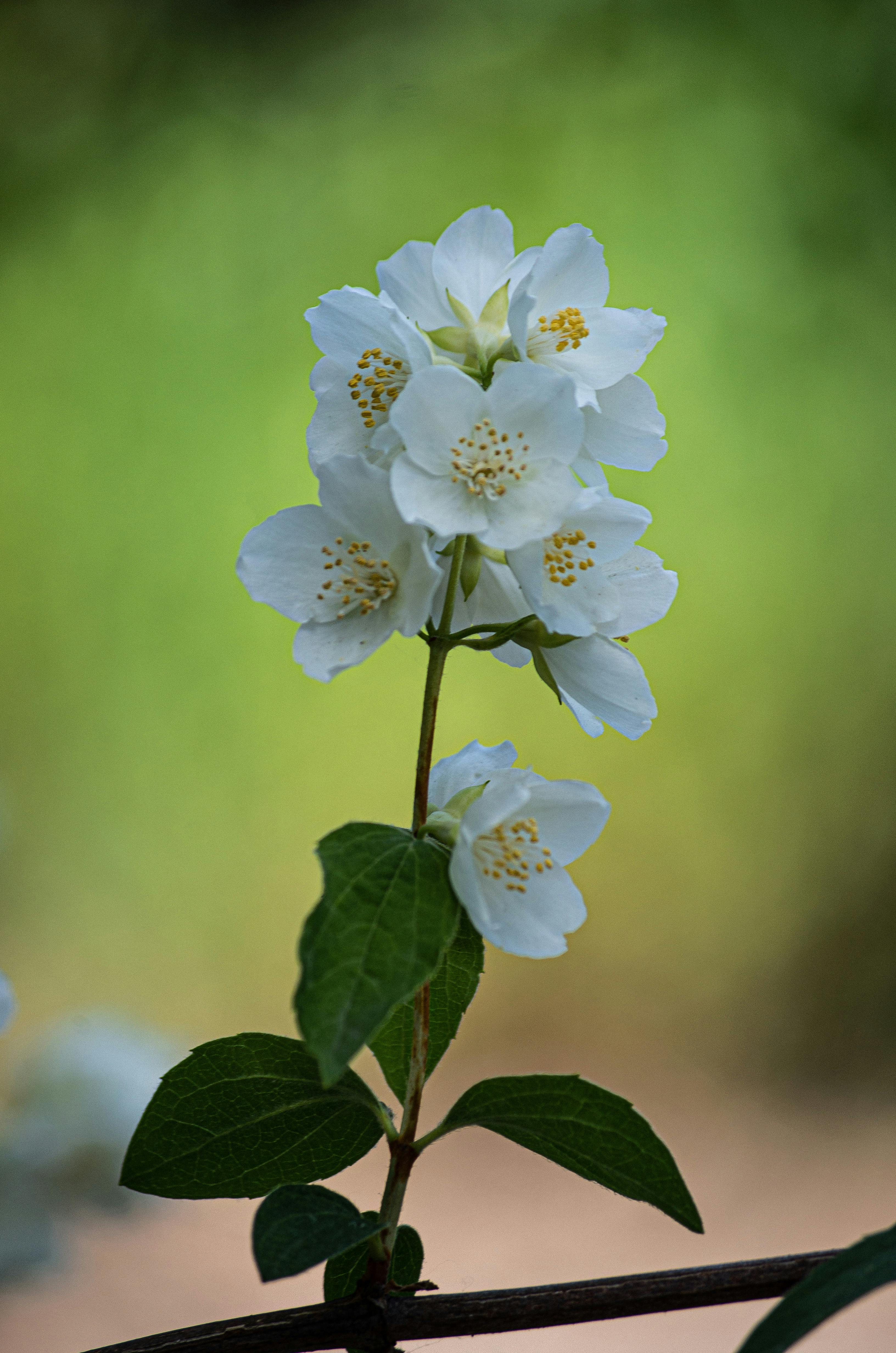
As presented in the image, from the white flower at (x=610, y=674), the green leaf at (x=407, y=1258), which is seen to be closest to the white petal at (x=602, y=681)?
the white flower at (x=610, y=674)

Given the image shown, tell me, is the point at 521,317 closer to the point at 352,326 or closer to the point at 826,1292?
the point at 352,326

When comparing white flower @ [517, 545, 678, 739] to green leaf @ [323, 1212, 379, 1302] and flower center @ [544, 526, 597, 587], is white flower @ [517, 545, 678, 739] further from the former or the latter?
green leaf @ [323, 1212, 379, 1302]

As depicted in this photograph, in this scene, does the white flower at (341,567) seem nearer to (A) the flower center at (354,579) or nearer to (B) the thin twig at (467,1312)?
(A) the flower center at (354,579)

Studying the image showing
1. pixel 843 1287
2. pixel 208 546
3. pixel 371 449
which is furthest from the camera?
pixel 208 546

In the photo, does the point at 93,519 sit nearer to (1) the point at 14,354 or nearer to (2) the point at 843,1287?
(1) the point at 14,354

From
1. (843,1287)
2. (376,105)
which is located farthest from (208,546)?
(843,1287)

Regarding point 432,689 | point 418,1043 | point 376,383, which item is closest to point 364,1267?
point 418,1043
